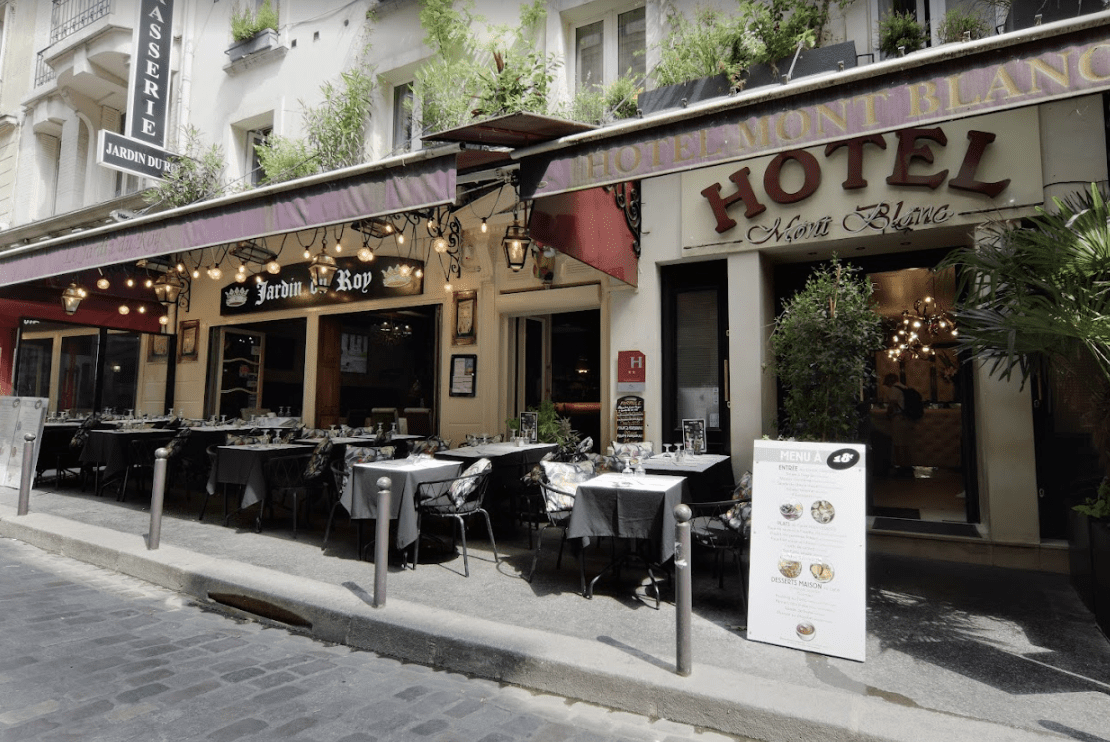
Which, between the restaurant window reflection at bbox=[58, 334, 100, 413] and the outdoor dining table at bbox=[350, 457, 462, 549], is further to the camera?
the restaurant window reflection at bbox=[58, 334, 100, 413]

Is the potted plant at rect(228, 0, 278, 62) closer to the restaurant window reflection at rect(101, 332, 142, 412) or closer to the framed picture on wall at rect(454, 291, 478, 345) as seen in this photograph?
the framed picture on wall at rect(454, 291, 478, 345)

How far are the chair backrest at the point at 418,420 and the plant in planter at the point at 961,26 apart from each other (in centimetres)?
913

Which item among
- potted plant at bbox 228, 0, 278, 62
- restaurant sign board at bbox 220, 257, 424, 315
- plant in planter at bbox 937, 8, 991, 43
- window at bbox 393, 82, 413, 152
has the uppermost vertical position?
potted plant at bbox 228, 0, 278, 62

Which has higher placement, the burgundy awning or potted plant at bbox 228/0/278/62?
potted plant at bbox 228/0/278/62

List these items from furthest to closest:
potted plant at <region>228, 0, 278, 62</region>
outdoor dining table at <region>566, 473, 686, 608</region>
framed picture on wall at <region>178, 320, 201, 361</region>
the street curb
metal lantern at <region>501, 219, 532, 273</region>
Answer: framed picture on wall at <region>178, 320, 201, 361</region>
potted plant at <region>228, 0, 278, 62</region>
metal lantern at <region>501, 219, 532, 273</region>
outdoor dining table at <region>566, 473, 686, 608</region>
the street curb

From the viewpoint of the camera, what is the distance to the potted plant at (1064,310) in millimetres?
3668

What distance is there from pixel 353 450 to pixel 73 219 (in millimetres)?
11350

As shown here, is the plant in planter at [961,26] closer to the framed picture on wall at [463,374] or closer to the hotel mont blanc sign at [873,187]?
the hotel mont blanc sign at [873,187]

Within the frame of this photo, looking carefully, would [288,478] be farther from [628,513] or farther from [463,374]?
[628,513]

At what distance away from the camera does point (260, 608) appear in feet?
15.2

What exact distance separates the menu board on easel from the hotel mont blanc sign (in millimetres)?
9641

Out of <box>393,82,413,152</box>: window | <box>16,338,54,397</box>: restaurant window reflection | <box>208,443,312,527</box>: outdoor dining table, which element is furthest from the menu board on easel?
<box>16,338,54,397</box>: restaurant window reflection

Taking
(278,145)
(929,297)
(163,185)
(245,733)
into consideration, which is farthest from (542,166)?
(163,185)

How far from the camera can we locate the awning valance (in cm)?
519
